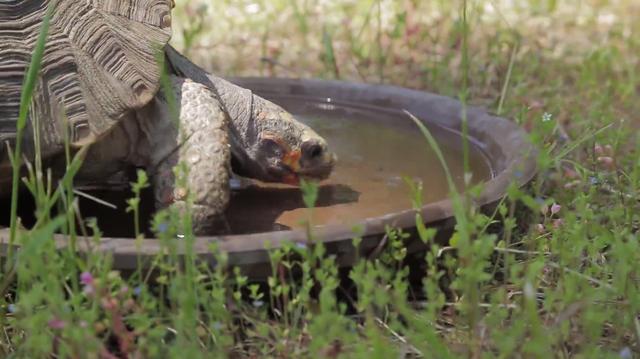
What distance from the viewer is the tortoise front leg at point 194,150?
2375mm

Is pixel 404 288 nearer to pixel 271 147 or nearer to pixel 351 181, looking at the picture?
pixel 271 147

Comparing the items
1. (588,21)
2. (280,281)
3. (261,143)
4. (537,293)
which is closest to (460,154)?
(261,143)

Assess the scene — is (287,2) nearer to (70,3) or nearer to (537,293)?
(70,3)

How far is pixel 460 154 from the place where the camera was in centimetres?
320

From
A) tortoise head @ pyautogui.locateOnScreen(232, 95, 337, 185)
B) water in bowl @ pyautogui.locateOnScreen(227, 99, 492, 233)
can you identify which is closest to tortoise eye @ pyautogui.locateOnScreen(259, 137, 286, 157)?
tortoise head @ pyautogui.locateOnScreen(232, 95, 337, 185)

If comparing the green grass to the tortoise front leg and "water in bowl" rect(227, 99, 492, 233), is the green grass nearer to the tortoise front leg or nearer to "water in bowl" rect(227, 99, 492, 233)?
the tortoise front leg

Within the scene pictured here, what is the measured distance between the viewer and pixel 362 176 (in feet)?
9.96

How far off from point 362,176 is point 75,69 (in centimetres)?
97

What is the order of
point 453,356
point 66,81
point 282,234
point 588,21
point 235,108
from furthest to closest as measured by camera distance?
point 588,21 → point 235,108 → point 66,81 → point 282,234 → point 453,356

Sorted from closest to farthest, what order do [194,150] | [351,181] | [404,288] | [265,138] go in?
[404,288] < [194,150] < [265,138] < [351,181]

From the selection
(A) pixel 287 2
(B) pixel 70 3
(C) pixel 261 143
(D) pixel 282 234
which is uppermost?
(A) pixel 287 2

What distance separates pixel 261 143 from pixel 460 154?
750 millimetres

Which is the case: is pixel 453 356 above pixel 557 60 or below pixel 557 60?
below

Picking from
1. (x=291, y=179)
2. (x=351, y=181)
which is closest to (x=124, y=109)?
(x=291, y=179)
